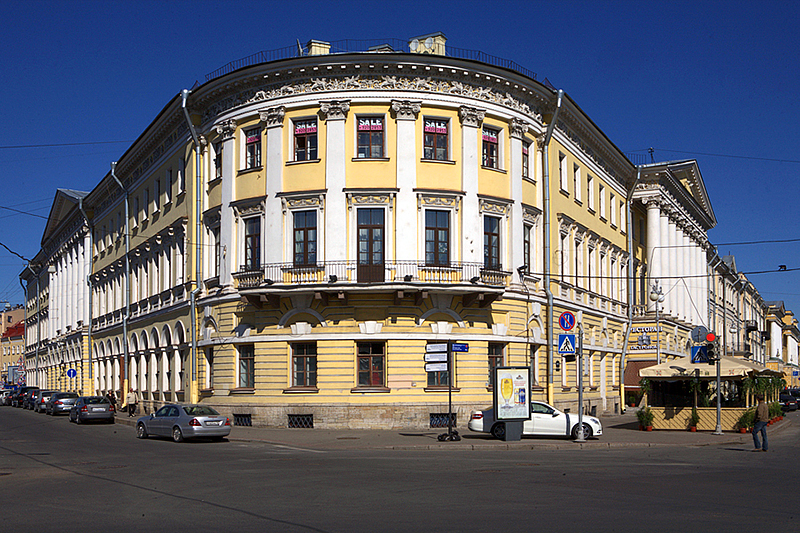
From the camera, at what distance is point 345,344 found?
3122 centimetres

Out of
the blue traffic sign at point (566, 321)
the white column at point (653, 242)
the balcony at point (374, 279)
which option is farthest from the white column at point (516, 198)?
the white column at point (653, 242)

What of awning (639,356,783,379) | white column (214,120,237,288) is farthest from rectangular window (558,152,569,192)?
white column (214,120,237,288)

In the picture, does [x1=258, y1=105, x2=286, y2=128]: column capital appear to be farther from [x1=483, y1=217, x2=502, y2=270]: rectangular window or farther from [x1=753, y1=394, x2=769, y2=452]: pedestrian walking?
[x1=753, y1=394, x2=769, y2=452]: pedestrian walking

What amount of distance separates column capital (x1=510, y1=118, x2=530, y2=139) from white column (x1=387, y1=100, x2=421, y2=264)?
4670 mm

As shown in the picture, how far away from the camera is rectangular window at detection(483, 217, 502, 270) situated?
3312cm

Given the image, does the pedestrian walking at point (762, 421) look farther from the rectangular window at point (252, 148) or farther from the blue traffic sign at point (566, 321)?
the rectangular window at point (252, 148)

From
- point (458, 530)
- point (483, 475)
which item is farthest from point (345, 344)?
point (458, 530)

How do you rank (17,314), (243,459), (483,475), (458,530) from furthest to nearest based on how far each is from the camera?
(17,314), (243,459), (483,475), (458,530)

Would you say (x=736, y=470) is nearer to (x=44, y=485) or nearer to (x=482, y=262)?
(x=44, y=485)

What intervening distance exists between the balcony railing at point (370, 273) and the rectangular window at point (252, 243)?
1.04 metres

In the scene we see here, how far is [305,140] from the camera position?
32.7 meters

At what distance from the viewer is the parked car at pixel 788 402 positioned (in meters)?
59.8

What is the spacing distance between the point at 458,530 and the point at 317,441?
16.9m

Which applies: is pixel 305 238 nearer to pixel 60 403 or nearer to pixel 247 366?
pixel 247 366
